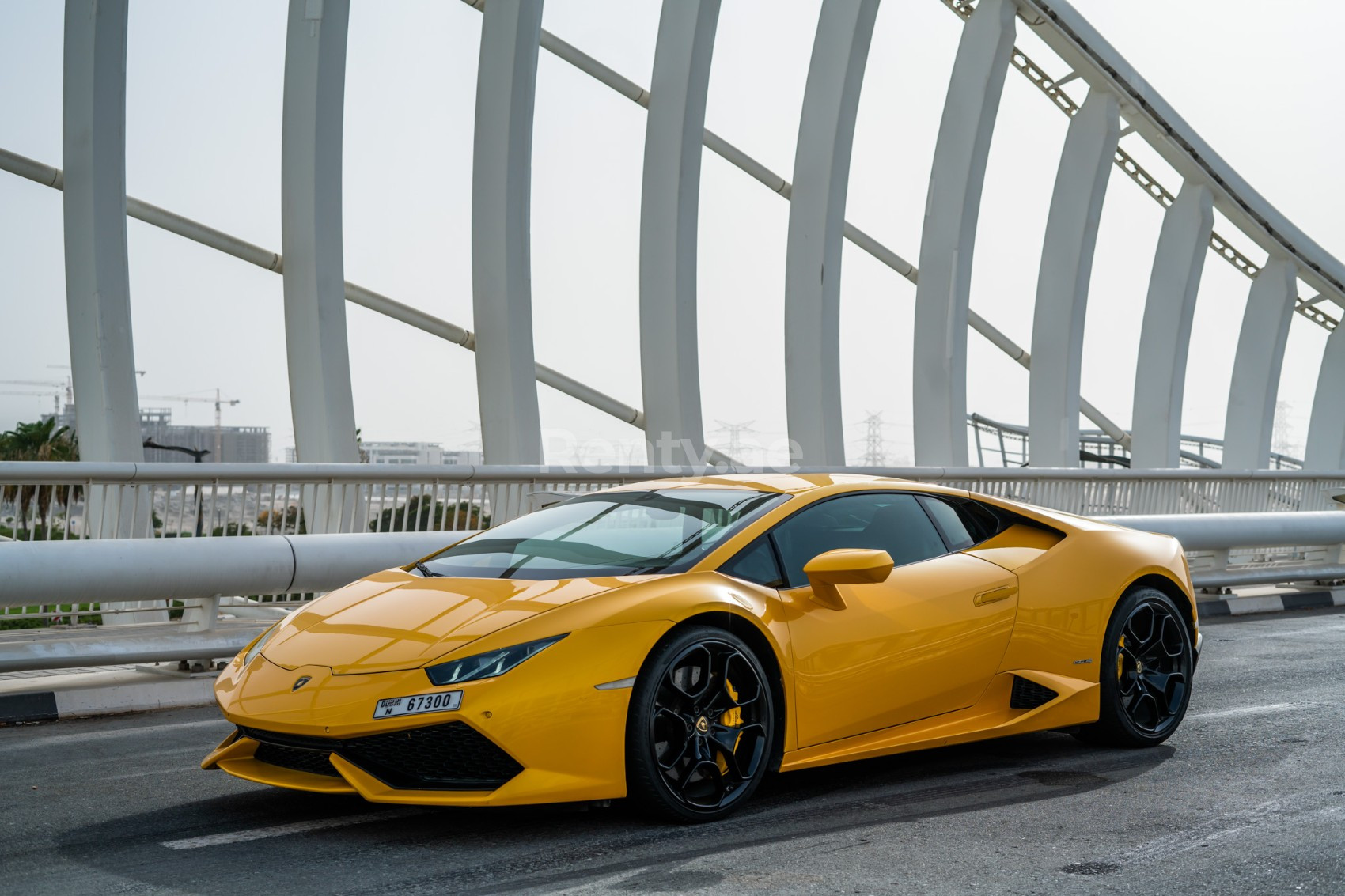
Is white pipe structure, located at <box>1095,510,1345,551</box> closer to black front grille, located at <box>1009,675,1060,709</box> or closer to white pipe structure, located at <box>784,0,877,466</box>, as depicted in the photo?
white pipe structure, located at <box>784,0,877,466</box>

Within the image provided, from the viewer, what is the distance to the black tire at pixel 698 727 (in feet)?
14.3

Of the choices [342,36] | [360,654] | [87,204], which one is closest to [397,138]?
[342,36]

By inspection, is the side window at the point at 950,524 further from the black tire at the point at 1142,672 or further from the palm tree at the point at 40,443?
the palm tree at the point at 40,443

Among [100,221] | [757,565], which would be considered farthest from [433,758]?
[100,221]

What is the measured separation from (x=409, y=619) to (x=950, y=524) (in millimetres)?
2486

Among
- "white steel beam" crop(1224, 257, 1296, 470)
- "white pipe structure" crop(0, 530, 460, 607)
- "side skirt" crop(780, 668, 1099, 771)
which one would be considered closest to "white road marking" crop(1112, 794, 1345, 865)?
"side skirt" crop(780, 668, 1099, 771)

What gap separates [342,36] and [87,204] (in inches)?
116

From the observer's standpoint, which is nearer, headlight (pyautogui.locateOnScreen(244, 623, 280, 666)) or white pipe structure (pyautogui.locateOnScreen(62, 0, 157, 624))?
headlight (pyautogui.locateOnScreen(244, 623, 280, 666))

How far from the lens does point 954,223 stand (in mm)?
17969

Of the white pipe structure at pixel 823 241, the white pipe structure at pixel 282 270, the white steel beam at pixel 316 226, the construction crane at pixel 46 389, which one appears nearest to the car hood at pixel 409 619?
the construction crane at pixel 46 389

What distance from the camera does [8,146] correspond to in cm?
1112

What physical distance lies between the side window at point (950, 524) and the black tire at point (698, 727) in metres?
1.38

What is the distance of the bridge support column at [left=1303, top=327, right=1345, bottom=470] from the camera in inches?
896

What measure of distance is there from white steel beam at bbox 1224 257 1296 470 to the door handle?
1790 cm
